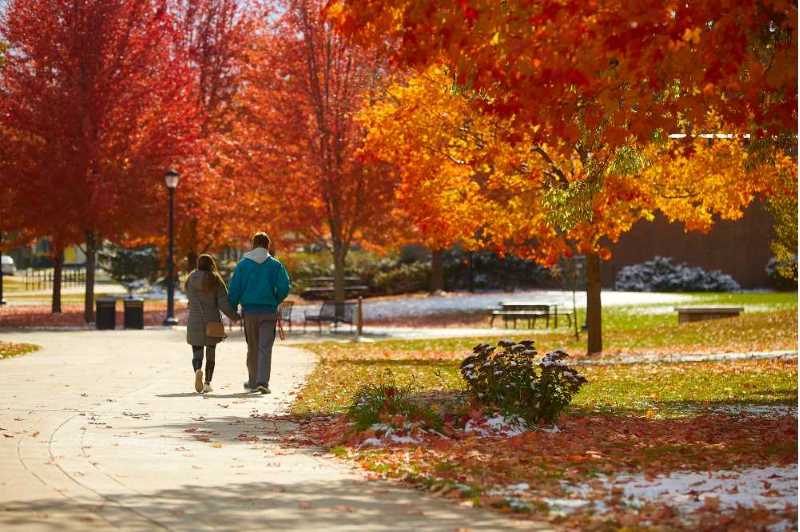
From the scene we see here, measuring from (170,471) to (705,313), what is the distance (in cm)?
2628

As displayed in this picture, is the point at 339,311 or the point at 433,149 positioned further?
the point at 339,311

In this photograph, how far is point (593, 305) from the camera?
25859mm

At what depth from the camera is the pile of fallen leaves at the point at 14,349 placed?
23.5 meters

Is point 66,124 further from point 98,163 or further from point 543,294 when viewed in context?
point 543,294

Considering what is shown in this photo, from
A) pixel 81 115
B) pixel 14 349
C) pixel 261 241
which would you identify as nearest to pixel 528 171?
pixel 261 241

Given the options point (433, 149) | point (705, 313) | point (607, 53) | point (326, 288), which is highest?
point (433, 149)

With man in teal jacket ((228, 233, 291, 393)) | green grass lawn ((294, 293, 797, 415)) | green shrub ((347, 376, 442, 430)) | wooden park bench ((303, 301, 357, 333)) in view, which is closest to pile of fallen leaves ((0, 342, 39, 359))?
green grass lawn ((294, 293, 797, 415))

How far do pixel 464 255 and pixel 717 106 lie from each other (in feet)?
129

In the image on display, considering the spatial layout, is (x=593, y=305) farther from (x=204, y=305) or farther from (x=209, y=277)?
(x=209, y=277)

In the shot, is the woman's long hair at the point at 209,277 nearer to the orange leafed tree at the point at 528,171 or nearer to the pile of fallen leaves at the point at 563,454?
the pile of fallen leaves at the point at 563,454

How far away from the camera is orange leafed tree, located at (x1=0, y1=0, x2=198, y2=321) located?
35594mm

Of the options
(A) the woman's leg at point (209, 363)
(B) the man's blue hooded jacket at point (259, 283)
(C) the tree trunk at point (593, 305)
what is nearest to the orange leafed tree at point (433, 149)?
(C) the tree trunk at point (593, 305)

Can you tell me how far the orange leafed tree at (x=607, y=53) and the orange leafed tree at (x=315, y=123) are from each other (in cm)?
2364


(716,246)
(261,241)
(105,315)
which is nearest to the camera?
(261,241)
